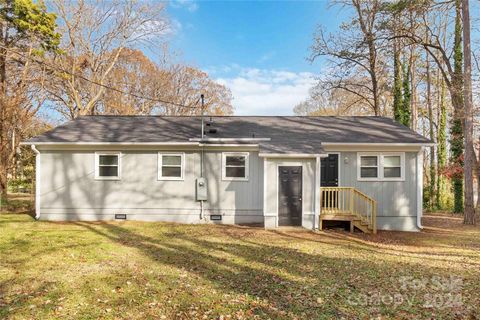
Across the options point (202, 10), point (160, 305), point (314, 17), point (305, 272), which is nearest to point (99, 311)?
point (160, 305)

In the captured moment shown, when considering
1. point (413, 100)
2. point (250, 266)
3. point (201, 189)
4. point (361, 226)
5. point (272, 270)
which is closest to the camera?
point (272, 270)

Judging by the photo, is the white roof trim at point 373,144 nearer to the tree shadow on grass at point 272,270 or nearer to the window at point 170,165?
the tree shadow on grass at point 272,270

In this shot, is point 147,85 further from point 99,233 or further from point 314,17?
point 99,233

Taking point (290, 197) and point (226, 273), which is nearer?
point (226, 273)

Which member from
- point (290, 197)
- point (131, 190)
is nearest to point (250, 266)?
point (290, 197)

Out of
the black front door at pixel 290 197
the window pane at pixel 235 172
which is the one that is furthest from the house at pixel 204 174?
the black front door at pixel 290 197

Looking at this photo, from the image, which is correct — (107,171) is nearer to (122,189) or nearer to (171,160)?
(122,189)

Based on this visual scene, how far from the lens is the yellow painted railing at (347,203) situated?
1003 cm

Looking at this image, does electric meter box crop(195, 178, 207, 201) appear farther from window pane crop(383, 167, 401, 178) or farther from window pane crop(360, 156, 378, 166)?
window pane crop(383, 167, 401, 178)

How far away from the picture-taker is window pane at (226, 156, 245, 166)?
36.7 feet

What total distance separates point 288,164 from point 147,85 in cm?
2217

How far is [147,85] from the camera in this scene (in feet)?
92.9

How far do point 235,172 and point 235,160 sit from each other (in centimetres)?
45

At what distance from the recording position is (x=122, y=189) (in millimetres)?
11312
